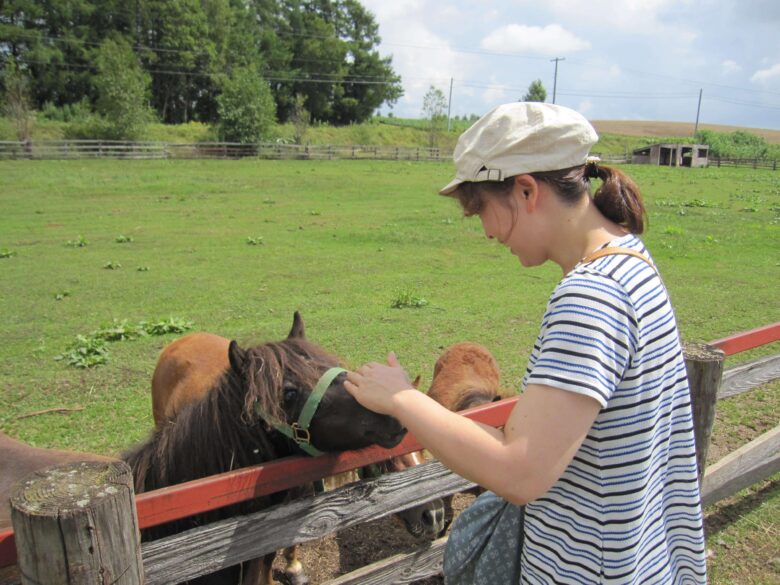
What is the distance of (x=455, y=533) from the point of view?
1899 mm

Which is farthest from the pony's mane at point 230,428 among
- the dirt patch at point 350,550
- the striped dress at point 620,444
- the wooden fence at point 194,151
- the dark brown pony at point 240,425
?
the wooden fence at point 194,151

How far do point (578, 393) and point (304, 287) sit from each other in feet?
34.2

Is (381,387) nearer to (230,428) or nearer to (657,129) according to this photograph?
(230,428)

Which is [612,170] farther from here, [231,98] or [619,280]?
[231,98]

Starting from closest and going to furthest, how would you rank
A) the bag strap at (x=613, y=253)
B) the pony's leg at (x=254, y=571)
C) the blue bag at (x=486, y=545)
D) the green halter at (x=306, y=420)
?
the bag strap at (x=613, y=253) → the blue bag at (x=486, y=545) → the green halter at (x=306, y=420) → the pony's leg at (x=254, y=571)

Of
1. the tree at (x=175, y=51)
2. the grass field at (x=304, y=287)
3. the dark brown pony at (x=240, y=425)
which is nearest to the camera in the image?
the dark brown pony at (x=240, y=425)

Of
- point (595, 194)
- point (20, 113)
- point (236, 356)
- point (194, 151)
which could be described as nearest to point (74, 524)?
point (236, 356)

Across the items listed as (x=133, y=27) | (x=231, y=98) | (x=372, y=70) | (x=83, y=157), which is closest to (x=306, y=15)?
(x=372, y=70)

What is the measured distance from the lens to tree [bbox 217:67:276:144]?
167 ft

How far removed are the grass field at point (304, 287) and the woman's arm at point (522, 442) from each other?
1816 mm

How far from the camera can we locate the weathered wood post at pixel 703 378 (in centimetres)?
328

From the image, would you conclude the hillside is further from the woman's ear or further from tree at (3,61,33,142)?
the woman's ear

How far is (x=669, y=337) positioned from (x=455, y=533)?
36.9 inches

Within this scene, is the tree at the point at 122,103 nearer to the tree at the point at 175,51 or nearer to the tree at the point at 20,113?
the tree at the point at 20,113
